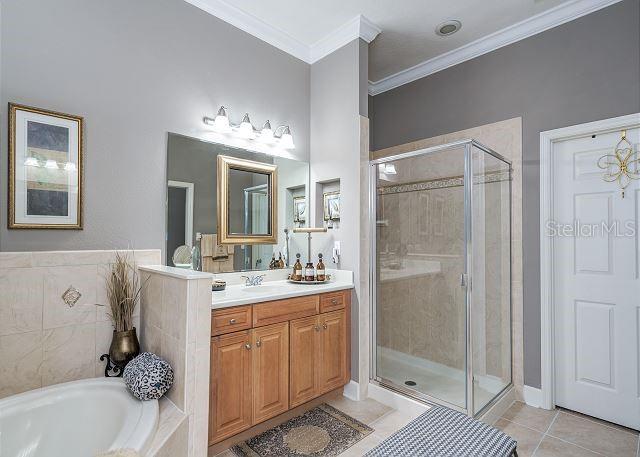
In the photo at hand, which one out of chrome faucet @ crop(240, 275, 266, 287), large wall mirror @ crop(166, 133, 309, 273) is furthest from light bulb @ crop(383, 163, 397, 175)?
chrome faucet @ crop(240, 275, 266, 287)

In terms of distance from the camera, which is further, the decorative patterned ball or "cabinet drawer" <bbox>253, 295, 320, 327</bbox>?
"cabinet drawer" <bbox>253, 295, 320, 327</bbox>

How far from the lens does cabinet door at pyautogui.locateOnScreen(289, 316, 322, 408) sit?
89.6 inches

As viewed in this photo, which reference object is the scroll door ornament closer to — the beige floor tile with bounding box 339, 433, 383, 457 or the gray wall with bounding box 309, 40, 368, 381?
the gray wall with bounding box 309, 40, 368, 381

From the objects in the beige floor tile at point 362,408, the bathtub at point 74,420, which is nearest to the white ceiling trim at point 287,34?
the bathtub at point 74,420

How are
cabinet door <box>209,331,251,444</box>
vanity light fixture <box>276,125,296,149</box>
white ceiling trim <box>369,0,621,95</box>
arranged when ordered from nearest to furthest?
cabinet door <box>209,331,251,444</box>, white ceiling trim <box>369,0,621,95</box>, vanity light fixture <box>276,125,296,149</box>

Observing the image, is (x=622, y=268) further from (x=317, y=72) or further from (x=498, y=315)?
(x=317, y=72)

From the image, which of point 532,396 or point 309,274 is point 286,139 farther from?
point 532,396

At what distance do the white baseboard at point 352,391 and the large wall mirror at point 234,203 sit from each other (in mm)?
1132

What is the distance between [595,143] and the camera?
2.40 meters

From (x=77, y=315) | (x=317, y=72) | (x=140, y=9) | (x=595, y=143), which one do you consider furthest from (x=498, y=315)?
(x=140, y=9)

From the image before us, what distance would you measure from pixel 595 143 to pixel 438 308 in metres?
1.63

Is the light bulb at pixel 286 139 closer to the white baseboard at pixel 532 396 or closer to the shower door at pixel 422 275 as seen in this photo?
the shower door at pixel 422 275

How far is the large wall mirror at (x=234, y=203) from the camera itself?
2336 mm

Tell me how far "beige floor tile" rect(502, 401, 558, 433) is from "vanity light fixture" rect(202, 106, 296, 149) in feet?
8.84
